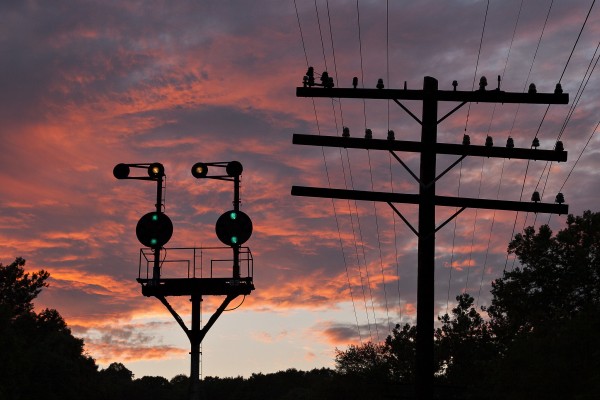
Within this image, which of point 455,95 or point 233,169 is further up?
point 455,95

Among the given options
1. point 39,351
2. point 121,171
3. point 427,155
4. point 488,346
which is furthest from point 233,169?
point 39,351

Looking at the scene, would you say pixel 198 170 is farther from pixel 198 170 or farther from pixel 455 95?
pixel 455 95

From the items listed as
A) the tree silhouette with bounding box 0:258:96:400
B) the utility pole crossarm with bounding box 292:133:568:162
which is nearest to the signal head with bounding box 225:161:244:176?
the utility pole crossarm with bounding box 292:133:568:162

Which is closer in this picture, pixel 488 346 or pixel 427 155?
pixel 427 155

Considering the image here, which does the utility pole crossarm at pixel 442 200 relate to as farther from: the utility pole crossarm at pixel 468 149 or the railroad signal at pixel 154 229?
the railroad signal at pixel 154 229

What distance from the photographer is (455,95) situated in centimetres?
2881

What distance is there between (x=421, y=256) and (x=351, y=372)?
90.3 meters

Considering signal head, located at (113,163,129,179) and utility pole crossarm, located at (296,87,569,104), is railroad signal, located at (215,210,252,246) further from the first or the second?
utility pole crossarm, located at (296,87,569,104)

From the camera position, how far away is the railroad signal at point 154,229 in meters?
31.1

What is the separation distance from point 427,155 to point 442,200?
1.44 m

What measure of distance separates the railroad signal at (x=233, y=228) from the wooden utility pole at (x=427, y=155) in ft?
7.72

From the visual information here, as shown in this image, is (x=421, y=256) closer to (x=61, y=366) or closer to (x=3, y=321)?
(x=3, y=321)

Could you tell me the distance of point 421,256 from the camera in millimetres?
27109

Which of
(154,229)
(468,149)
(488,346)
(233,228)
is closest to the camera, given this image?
(468,149)
